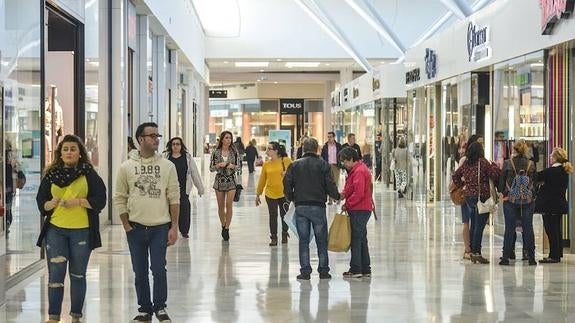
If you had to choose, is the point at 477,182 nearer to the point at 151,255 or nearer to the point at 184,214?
the point at 184,214

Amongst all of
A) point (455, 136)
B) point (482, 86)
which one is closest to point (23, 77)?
point (482, 86)

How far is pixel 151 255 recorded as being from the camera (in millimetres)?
8477

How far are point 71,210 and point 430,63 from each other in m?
15.3

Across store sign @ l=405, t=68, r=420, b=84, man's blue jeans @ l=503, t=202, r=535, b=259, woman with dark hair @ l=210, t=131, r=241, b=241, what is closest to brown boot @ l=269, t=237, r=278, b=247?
woman with dark hair @ l=210, t=131, r=241, b=241

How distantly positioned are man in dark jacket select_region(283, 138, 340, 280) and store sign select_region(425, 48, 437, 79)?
11071mm

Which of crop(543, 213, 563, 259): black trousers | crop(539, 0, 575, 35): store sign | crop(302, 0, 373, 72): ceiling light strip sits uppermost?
crop(302, 0, 373, 72): ceiling light strip

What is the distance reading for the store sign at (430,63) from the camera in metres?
22.0

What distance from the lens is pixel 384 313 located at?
29.8 feet

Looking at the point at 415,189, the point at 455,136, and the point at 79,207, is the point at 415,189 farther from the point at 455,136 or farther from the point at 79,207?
the point at 79,207

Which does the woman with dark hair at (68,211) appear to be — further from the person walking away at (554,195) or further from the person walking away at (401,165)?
the person walking away at (401,165)

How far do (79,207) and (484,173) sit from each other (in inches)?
251

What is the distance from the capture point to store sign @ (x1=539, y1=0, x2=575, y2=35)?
12367mm

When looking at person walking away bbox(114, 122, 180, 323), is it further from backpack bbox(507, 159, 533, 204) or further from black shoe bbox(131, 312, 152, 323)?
backpack bbox(507, 159, 533, 204)

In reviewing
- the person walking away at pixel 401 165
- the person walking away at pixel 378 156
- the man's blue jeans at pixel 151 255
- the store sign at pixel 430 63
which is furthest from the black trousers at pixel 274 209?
the person walking away at pixel 378 156
